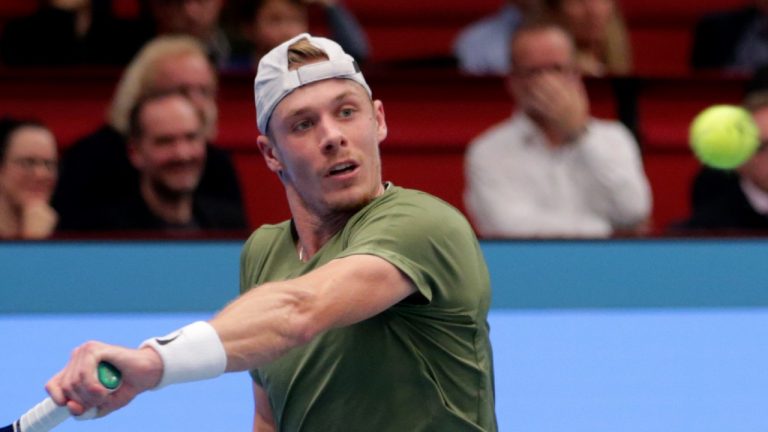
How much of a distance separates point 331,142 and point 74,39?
446cm

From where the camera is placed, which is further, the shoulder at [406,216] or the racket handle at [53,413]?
the shoulder at [406,216]

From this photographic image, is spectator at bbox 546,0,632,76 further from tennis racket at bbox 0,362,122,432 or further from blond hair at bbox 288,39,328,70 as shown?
tennis racket at bbox 0,362,122,432

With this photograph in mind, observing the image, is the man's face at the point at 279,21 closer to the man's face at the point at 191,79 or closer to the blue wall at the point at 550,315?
the man's face at the point at 191,79

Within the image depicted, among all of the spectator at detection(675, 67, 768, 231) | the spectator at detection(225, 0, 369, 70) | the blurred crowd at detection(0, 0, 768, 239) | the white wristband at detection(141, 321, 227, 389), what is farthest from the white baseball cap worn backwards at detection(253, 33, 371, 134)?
the spectator at detection(225, 0, 369, 70)

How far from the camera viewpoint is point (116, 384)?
8.04 feet

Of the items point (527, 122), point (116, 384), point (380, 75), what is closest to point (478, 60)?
point (380, 75)

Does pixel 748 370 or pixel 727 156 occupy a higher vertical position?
pixel 727 156

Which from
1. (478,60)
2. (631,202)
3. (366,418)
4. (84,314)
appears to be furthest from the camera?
(478,60)

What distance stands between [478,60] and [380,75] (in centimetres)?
79

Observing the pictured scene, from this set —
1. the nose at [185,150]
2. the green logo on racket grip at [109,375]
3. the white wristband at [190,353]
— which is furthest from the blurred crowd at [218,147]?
the green logo on racket grip at [109,375]

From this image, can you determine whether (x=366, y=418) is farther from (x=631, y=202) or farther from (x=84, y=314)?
(x=631, y=202)

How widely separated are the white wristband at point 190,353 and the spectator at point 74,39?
4.81 meters

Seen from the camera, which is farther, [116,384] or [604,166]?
[604,166]

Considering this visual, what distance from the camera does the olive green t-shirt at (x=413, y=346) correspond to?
2.91 m
